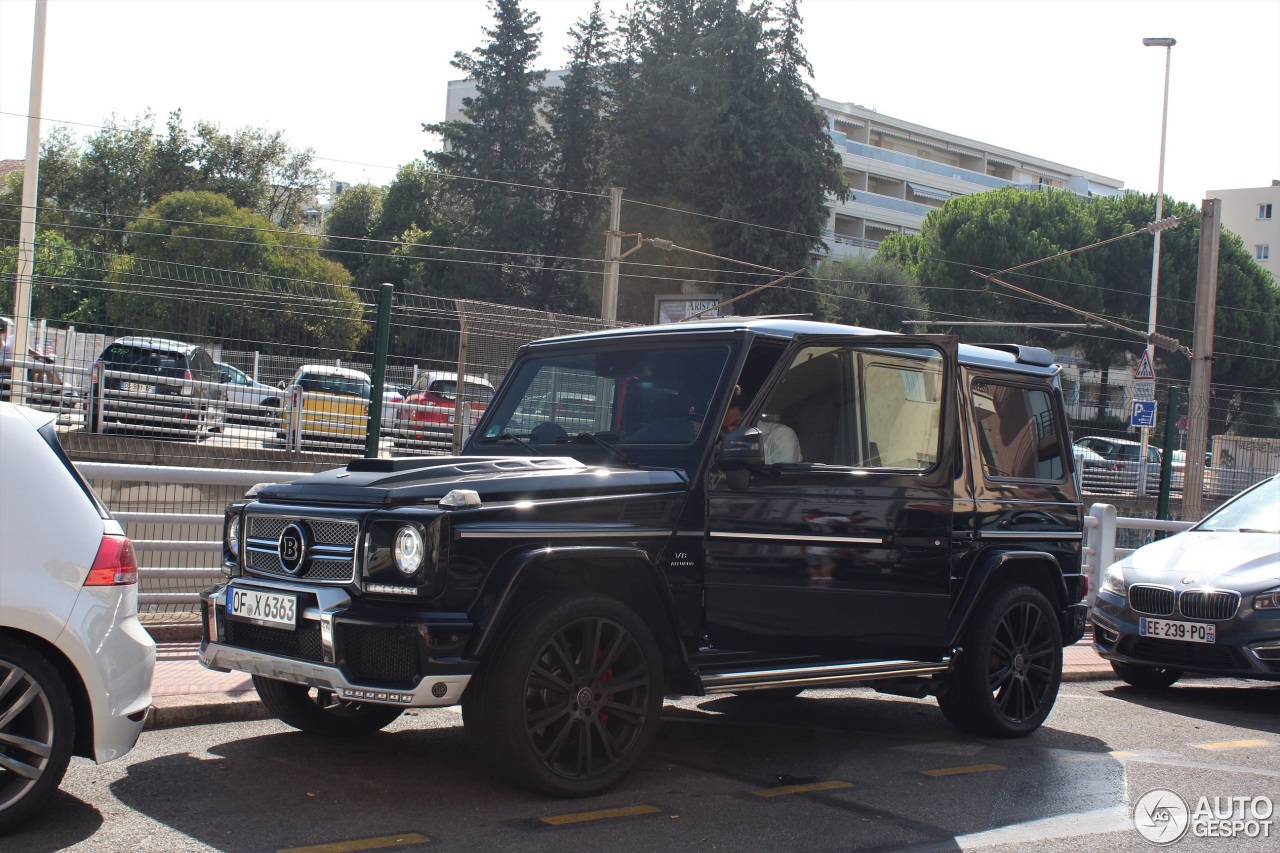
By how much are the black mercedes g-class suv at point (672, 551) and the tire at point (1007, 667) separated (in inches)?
0.6

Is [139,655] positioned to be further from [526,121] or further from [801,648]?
[526,121]

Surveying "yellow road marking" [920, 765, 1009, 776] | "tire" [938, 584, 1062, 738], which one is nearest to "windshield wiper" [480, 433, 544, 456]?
"yellow road marking" [920, 765, 1009, 776]

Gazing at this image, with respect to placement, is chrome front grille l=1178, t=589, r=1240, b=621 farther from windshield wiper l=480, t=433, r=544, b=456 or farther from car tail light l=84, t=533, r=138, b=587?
car tail light l=84, t=533, r=138, b=587

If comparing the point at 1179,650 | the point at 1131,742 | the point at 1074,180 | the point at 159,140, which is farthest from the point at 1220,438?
the point at 1074,180

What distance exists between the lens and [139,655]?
4.91 m

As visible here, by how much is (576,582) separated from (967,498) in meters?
2.51

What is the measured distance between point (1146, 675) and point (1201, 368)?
10449mm

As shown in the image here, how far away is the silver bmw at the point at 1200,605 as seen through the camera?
28.7 ft

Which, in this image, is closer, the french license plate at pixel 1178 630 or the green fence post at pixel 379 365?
the french license plate at pixel 1178 630

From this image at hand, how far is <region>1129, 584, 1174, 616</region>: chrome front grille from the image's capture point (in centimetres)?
920

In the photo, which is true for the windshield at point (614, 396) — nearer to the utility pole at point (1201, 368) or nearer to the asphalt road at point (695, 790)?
the asphalt road at point (695, 790)

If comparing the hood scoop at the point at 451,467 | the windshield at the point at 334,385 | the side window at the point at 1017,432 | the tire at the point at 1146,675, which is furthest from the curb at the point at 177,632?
the tire at the point at 1146,675

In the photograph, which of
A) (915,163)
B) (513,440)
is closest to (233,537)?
(513,440)

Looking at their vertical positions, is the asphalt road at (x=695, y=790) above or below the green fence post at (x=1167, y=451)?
below
